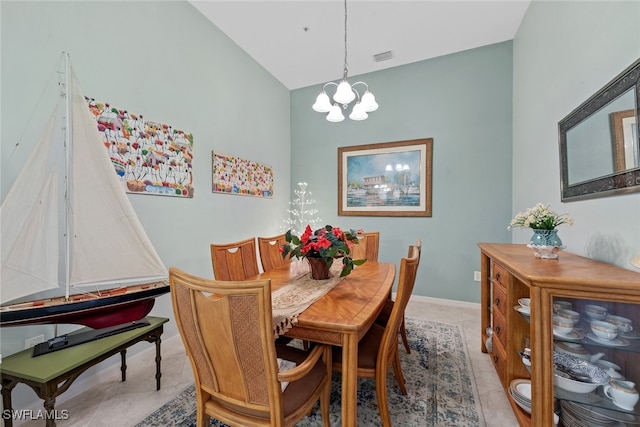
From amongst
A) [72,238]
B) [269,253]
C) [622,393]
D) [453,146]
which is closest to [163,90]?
[72,238]

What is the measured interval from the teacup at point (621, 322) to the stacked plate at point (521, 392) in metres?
0.62

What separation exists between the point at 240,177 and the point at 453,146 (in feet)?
9.07

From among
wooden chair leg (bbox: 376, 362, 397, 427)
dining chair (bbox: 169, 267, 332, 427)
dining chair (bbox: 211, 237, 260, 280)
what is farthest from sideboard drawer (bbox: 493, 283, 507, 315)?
dining chair (bbox: 211, 237, 260, 280)

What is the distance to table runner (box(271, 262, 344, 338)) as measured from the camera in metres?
1.14

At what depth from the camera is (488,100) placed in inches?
124

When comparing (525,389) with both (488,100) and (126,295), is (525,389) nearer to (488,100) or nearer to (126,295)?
(126,295)

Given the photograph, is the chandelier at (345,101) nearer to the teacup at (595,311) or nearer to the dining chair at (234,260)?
the dining chair at (234,260)

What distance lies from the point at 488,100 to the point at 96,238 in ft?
13.4

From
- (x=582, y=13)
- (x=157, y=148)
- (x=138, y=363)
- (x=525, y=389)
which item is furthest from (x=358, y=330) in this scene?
(x=582, y=13)

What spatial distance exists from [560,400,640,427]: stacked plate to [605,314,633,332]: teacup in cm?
34

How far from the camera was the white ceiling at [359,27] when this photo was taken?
2578mm

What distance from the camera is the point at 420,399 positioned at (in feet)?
5.48

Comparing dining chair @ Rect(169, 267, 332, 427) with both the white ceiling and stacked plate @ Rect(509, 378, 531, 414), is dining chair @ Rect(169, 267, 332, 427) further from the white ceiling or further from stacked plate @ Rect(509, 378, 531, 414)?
the white ceiling

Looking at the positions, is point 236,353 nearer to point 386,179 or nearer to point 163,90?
point 163,90
